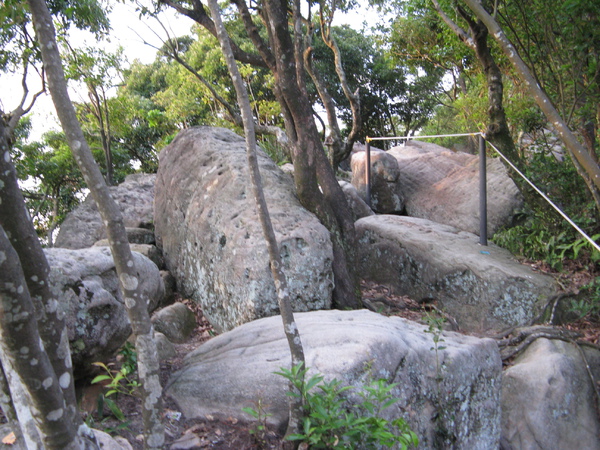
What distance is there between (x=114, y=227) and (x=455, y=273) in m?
4.89

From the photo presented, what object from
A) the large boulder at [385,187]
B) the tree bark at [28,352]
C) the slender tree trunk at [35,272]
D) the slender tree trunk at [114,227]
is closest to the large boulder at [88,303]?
the slender tree trunk at [114,227]

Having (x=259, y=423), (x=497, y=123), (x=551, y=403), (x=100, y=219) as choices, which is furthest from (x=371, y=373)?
(x=100, y=219)

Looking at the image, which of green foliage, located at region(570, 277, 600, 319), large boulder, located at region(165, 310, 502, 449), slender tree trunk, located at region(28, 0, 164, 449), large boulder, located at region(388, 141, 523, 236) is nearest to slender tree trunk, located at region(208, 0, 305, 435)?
large boulder, located at region(165, 310, 502, 449)

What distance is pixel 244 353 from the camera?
3.88 meters

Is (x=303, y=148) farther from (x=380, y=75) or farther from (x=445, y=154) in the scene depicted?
(x=380, y=75)

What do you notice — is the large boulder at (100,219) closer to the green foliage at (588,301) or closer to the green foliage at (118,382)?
the green foliage at (118,382)

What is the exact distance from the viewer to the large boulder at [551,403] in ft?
15.1

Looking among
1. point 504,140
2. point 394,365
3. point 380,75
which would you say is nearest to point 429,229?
point 504,140

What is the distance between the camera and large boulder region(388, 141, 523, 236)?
26.2ft

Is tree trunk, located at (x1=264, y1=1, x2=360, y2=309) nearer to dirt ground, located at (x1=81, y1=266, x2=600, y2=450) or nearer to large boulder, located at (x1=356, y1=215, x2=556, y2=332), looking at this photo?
large boulder, located at (x1=356, y1=215, x2=556, y2=332)

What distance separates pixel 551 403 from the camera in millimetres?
4664

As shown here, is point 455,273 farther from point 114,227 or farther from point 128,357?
point 114,227

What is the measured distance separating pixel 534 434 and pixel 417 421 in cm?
183

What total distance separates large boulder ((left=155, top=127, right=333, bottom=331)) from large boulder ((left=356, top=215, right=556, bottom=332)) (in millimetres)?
1517
